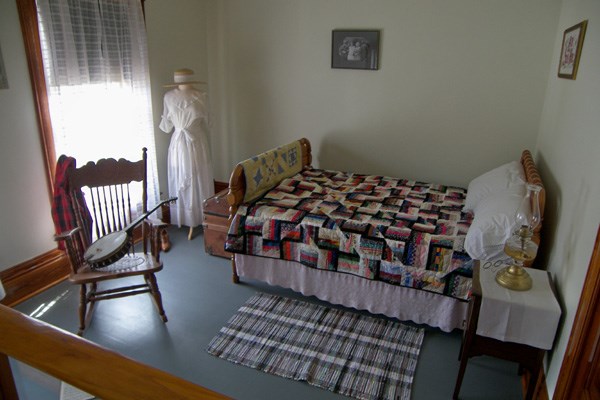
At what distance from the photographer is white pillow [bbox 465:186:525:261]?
7.47 ft

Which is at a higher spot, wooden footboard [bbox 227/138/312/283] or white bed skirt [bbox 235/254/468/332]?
wooden footboard [bbox 227/138/312/283]

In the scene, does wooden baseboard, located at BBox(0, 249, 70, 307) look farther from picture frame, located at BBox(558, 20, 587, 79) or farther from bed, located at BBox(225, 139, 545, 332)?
picture frame, located at BBox(558, 20, 587, 79)

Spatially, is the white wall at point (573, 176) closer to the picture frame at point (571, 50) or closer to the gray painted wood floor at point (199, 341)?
the picture frame at point (571, 50)

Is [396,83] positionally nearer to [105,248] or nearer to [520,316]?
[520,316]

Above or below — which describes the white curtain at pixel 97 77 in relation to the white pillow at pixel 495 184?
above

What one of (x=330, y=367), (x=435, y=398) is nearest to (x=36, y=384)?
(x=330, y=367)

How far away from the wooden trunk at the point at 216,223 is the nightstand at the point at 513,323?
2.02m

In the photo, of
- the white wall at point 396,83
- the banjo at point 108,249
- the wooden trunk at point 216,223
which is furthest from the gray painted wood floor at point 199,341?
the white wall at point 396,83

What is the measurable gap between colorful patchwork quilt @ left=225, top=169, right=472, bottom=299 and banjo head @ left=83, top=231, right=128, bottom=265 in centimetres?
72

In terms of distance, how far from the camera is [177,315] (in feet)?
9.12

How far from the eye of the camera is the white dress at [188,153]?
3.65 m

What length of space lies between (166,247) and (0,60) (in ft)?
5.81

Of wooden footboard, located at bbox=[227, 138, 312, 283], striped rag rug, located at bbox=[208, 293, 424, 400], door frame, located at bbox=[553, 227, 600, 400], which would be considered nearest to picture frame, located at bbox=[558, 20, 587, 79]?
door frame, located at bbox=[553, 227, 600, 400]

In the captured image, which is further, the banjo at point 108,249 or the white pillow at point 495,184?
the white pillow at point 495,184
